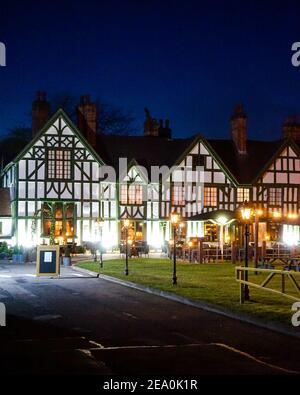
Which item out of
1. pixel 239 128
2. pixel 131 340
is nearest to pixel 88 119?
pixel 239 128

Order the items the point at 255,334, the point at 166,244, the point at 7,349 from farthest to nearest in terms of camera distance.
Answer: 1. the point at 166,244
2. the point at 255,334
3. the point at 7,349

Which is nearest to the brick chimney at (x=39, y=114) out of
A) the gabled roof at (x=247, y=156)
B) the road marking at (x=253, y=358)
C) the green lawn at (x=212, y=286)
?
the gabled roof at (x=247, y=156)

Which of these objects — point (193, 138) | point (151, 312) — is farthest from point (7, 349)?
point (193, 138)

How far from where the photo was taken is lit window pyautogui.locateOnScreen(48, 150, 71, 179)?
1994 inches

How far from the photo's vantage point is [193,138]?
53750mm

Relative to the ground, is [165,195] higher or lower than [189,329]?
higher

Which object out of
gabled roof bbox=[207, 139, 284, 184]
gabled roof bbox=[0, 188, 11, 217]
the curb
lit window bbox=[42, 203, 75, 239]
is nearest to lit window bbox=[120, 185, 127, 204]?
lit window bbox=[42, 203, 75, 239]

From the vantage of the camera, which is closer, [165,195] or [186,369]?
[186,369]

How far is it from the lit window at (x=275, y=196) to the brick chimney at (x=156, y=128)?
11.8m

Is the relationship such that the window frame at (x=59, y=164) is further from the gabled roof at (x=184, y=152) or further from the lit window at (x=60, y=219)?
the gabled roof at (x=184, y=152)

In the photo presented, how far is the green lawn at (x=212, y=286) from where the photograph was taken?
57.0 feet

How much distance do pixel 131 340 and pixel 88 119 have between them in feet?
146

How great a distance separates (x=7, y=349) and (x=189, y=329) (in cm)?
438
